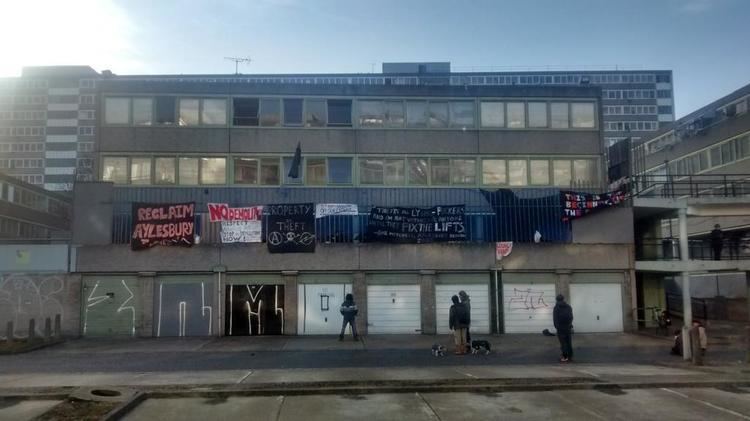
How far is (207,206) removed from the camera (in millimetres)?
22656

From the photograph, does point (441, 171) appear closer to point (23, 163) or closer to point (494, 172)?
point (494, 172)

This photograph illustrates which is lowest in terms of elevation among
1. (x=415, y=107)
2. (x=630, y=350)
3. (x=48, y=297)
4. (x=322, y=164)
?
(x=630, y=350)

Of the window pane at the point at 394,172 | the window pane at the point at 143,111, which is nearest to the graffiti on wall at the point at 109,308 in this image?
the window pane at the point at 143,111

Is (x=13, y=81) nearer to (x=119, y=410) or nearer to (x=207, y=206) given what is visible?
(x=207, y=206)

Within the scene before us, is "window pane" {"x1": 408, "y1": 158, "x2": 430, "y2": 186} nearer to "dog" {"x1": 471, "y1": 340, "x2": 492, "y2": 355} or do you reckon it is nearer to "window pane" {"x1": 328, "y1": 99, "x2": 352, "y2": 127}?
"window pane" {"x1": 328, "y1": 99, "x2": 352, "y2": 127}

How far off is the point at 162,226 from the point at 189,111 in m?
7.61

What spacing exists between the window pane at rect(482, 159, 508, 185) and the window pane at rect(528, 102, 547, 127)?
231 centimetres

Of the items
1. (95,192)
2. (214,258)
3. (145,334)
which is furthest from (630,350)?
(95,192)

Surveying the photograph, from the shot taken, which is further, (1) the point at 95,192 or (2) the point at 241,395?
(1) the point at 95,192

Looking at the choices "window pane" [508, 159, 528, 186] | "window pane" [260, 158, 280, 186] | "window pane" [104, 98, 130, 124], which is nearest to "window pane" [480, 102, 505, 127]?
"window pane" [508, 159, 528, 186]

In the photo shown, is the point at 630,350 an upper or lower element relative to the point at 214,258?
lower

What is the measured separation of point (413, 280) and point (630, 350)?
7.56 meters

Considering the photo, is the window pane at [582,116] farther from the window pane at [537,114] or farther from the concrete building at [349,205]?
the window pane at [537,114]

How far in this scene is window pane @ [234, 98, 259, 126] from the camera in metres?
27.9
